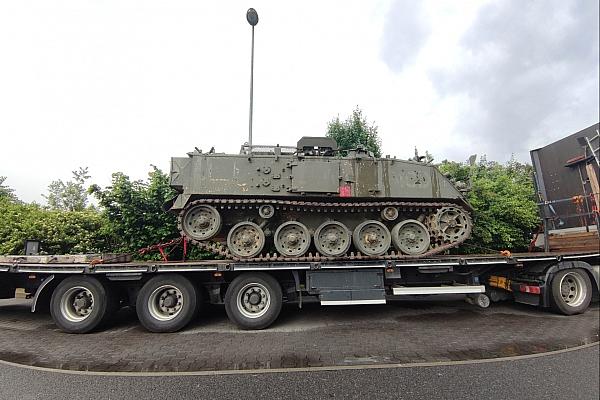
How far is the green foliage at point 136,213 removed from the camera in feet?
34.0

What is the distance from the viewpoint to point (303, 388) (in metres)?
3.75

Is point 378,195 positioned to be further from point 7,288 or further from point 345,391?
point 7,288

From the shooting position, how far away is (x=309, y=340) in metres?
5.53

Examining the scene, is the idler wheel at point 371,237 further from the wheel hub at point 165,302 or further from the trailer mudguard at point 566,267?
the wheel hub at point 165,302

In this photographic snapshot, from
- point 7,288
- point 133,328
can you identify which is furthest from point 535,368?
point 7,288

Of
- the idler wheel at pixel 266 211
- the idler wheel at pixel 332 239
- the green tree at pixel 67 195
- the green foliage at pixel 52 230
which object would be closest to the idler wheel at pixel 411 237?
the idler wheel at pixel 332 239

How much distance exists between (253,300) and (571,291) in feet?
23.6

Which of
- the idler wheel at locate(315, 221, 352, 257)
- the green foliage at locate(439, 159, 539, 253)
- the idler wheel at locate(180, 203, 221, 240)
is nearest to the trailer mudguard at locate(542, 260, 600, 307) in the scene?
the green foliage at locate(439, 159, 539, 253)

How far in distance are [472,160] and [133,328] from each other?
1592cm

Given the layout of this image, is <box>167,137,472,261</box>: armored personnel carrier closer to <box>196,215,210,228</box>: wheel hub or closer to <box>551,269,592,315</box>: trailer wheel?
<box>196,215,210,228</box>: wheel hub

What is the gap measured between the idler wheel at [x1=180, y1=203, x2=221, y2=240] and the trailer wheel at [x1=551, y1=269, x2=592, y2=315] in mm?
7680

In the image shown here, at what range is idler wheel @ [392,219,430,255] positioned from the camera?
764cm

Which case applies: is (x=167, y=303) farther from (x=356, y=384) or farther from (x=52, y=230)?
(x=52, y=230)

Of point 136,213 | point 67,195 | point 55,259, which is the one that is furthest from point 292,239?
point 67,195
